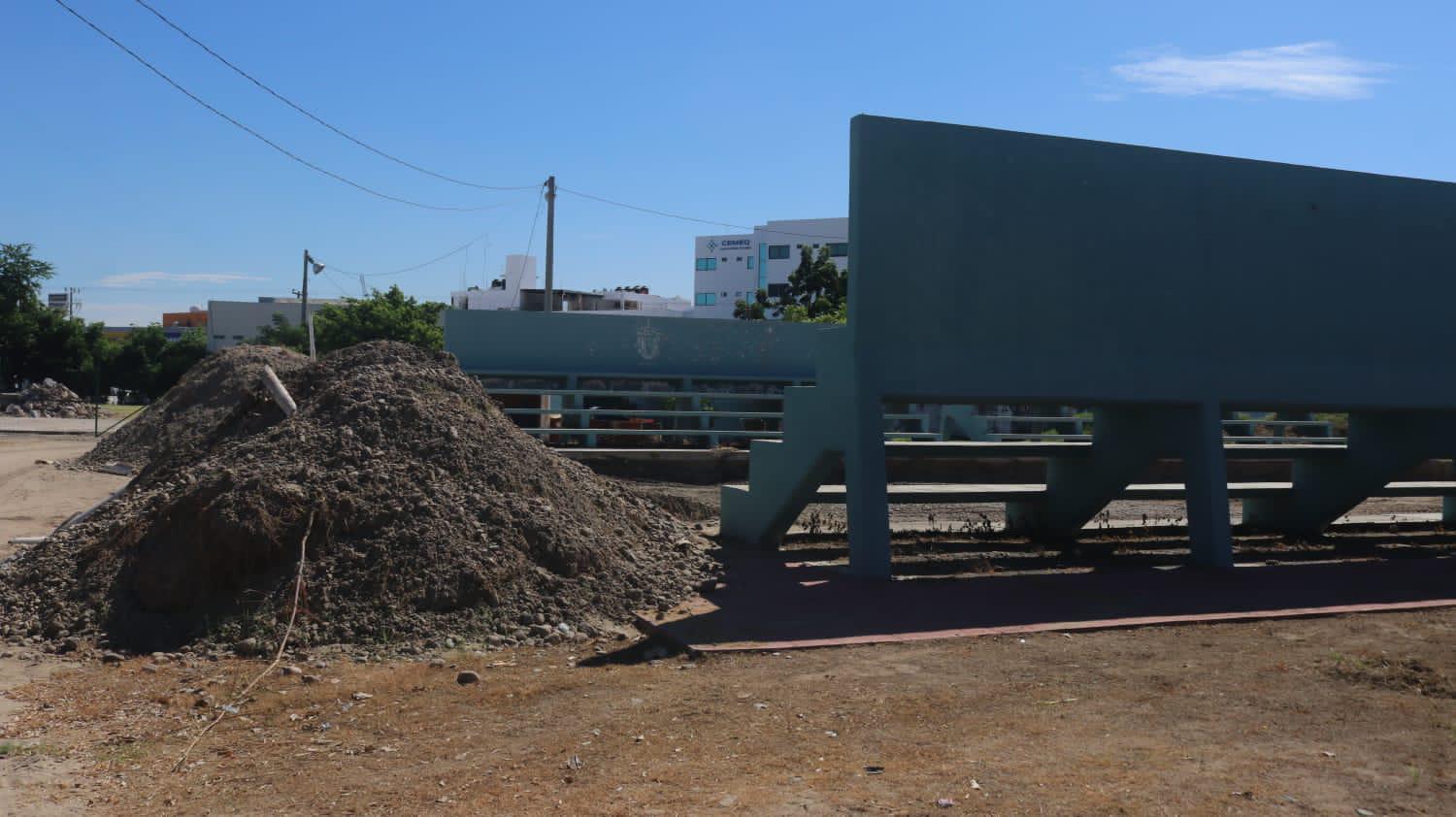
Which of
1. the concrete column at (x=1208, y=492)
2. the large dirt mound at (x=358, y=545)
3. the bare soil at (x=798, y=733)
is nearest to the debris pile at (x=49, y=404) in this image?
the large dirt mound at (x=358, y=545)

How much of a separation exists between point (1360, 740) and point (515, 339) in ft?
56.1

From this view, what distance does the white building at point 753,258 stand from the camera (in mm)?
86062

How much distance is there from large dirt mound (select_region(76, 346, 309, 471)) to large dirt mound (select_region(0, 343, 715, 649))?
10166 millimetres

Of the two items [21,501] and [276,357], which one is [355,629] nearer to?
[21,501]

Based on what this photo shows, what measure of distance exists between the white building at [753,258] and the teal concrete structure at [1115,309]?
2852 inches

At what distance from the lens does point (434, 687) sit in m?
6.67

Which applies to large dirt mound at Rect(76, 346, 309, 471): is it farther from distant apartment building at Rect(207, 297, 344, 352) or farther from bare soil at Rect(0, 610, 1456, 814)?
distant apartment building at Rect(207, 297, 344, 352)

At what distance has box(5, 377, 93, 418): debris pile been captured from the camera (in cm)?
4122

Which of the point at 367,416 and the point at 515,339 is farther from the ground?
the point at 515,339

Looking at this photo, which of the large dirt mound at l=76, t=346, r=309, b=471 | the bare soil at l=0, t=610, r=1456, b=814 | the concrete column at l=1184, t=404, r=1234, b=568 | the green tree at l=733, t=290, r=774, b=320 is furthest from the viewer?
the green tree at l=733, t=290, r=774, b=320

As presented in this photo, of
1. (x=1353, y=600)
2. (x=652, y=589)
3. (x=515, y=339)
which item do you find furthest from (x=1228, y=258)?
(x=515, y=339)

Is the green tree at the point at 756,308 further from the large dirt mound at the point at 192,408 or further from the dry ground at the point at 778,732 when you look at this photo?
the dry ground at the point at 778,732

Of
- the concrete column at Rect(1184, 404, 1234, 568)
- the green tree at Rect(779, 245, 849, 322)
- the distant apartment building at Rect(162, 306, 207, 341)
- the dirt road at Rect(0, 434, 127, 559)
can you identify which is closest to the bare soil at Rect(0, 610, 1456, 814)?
the concrete column at Rect(1184, 404, 1234, 568)

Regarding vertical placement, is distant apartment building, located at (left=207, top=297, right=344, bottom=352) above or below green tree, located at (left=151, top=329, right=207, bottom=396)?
above
